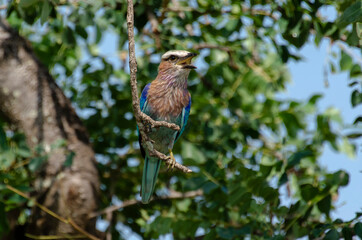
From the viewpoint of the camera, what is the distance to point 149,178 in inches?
147

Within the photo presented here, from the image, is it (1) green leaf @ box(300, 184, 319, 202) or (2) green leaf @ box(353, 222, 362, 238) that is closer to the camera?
(2) green leaf @ box(353, 222, 362, 238)

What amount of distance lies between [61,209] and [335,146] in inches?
101

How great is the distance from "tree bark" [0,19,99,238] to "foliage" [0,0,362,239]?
0.23 m

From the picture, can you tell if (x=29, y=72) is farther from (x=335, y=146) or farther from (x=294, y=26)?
(x=335, y=146)

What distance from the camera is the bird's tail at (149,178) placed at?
11.8 ft

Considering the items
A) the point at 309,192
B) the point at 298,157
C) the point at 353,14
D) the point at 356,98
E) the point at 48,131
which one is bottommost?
the point at 48,131

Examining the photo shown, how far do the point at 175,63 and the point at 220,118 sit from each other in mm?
1167

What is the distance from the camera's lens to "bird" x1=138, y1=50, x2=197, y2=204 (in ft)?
12.3

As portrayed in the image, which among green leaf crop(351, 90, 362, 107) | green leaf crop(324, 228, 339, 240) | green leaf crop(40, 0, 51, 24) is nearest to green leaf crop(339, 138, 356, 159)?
green leaf crop(351, 90, 362, 107)

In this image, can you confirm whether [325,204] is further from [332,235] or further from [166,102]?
[166,102]

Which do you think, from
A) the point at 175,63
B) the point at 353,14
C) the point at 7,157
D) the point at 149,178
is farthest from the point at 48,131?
the point at 353,14

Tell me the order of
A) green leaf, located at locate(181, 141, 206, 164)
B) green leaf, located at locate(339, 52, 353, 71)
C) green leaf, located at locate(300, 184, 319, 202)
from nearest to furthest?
green leaf, located at locate(300, 184, 319, 202)
green leaf, located at locate(339, 52, 353, 71)
green leaf, located at locate(181, 141, 206, 164)

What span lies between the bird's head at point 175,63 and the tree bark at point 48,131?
118 cm

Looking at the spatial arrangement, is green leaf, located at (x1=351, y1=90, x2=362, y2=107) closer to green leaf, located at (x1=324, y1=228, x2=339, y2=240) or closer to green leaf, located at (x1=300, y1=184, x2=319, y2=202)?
green leaf, located at (x1=300, y1=184, x2=319, y2=202)
